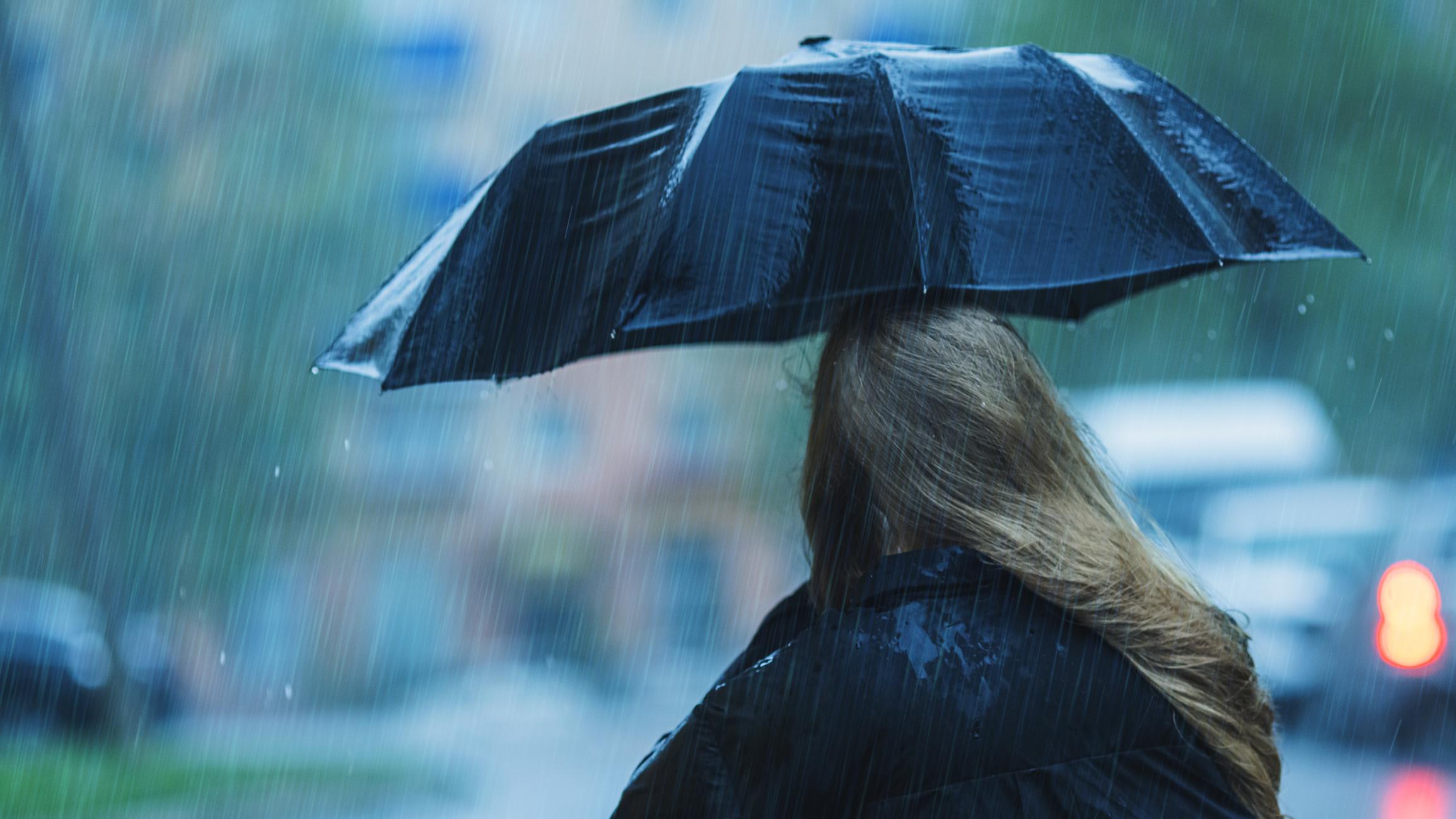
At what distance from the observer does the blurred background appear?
1044 centimetres

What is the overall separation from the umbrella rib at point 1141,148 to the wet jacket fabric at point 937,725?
0.89 metres

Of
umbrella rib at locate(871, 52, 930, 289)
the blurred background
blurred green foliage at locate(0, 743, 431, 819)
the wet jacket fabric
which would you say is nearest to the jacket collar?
the wet jacket fabric

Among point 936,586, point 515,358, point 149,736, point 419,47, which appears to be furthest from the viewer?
point 419,47

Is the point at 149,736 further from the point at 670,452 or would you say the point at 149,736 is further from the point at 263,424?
the point at 670,452

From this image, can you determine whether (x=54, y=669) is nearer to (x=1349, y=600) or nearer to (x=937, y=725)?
(x=1349, y=600)

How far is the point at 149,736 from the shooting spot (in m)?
15.6

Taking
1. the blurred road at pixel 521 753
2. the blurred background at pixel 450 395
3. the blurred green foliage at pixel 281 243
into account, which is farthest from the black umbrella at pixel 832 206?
the blurred green foliage at pixel 281 243

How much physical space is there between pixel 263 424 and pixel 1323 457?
40.8ft

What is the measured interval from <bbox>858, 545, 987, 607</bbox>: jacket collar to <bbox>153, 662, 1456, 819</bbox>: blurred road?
21.4 feet

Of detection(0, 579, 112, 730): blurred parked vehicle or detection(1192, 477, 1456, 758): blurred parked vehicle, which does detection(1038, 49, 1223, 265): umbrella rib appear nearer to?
detection(1192, 477, 1456, 758): blurred parked vehicle

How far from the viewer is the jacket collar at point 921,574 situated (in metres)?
1.73

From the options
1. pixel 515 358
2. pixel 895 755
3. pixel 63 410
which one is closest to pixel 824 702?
pixel 895 755

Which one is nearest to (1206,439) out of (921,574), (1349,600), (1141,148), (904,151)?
(1349,600)

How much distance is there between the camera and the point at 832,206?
2.23m
